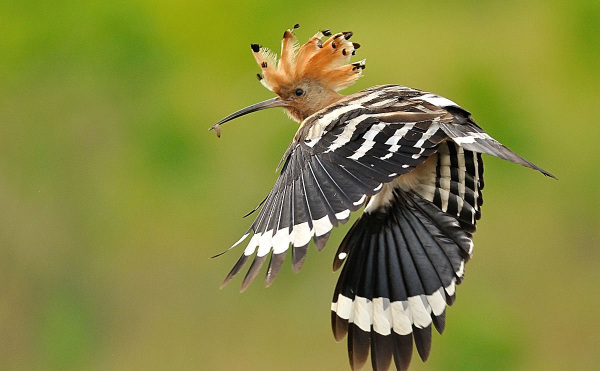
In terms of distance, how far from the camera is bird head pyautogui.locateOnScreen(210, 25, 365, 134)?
82.4 inches

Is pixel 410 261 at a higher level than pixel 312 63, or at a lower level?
lower

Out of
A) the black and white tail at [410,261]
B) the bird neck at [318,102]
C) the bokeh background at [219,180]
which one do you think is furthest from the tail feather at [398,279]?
the bokeh background at [219,180]

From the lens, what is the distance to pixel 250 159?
3471mm

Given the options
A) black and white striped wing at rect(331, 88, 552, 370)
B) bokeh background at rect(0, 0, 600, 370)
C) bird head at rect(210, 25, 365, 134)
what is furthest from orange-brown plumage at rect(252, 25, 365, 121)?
bokeh background at rect(0, 0, 600, 370)

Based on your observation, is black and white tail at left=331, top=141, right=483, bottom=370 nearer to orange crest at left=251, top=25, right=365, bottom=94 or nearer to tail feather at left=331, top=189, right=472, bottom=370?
tail feather at left=331, top=189, right=472, bottom=370

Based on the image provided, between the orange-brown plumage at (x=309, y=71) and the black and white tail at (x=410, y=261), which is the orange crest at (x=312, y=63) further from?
the black and white tail at (x=410, y=261)

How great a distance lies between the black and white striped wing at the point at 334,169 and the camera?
164 centimetres

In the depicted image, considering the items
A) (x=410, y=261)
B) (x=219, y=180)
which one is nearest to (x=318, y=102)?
(x=410, y=261)

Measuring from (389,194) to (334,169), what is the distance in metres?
0.36

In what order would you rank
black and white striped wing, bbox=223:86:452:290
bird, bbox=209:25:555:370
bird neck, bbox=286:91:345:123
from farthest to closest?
bird neck, bbox=286:91:345:123 → bird, bbox=209:25:555:370 → black and white striped wing, bbox=223:86:452:290

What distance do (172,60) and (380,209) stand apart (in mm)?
1841

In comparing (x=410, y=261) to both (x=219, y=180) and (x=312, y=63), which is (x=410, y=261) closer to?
(x=312, y=63)

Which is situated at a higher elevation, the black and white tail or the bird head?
the bird head

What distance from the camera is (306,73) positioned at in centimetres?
214
